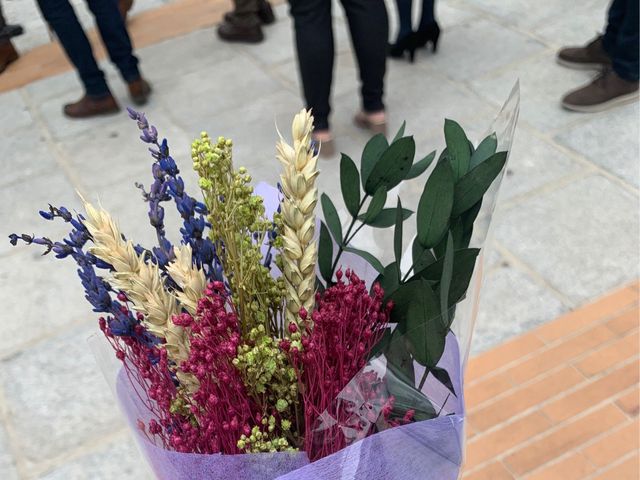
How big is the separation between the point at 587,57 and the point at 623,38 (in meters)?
0.36

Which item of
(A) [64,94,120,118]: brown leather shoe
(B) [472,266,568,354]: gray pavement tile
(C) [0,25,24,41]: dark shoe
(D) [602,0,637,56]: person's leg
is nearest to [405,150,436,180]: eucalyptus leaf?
(B) [472,266,568,354]: gray pavement tile

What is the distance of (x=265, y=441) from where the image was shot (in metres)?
0.77

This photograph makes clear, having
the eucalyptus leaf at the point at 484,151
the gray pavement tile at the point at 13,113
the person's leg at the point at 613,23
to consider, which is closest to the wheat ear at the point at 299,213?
the eucalyptus leaf at the point at 484,151

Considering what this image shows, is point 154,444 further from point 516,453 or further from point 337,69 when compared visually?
point 337,69

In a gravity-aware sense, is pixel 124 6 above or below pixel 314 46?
below

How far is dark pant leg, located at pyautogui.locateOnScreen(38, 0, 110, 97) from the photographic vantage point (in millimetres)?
3477

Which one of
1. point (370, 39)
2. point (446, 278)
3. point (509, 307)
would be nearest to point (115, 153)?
point (370, 39)

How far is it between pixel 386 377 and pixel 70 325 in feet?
6.64

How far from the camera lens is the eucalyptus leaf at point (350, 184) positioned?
92cm

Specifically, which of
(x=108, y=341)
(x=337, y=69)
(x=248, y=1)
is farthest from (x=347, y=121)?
(x=108, y=341)

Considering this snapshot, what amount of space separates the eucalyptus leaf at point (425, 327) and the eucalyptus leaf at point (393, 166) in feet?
0.58

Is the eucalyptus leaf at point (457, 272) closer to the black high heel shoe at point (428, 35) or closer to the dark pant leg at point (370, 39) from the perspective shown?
the dark pant leg at point (370, 39)

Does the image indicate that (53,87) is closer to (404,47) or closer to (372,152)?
(404,47)

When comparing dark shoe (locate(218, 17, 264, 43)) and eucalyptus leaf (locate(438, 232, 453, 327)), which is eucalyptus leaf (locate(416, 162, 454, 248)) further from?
dark shoe (locate(218, 17, 264, 43))
